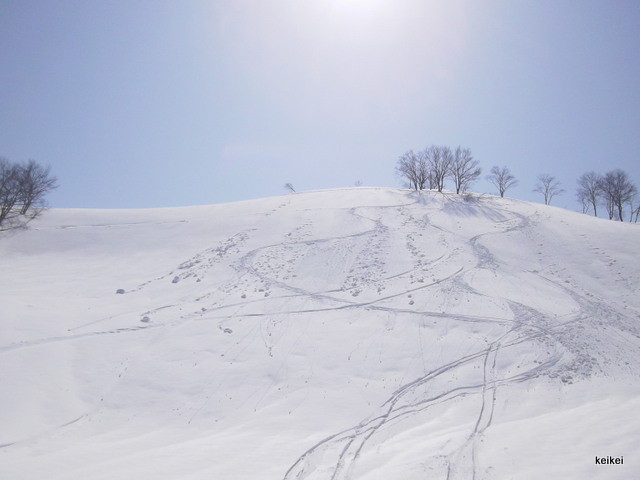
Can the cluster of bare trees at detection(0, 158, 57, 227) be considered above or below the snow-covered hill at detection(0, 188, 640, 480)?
above

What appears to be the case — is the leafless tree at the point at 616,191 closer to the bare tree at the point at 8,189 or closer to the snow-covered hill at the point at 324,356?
A: the snow-covered hill at the point at 324,356

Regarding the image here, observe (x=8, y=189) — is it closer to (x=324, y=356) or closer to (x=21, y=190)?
A: (x=21, y=190)

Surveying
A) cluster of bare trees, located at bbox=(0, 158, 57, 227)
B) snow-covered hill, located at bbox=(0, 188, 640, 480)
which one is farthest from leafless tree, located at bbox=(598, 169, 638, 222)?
cluster of bare trees, located at bbox=(0, 158, 57, 227)

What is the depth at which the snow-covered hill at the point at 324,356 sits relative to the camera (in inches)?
311

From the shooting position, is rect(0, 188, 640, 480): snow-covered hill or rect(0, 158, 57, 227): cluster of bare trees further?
rect(0, 158, 57, 227): cluster of bare trees

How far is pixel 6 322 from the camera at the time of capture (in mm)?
14445

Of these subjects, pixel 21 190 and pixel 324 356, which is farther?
pixel 21 190

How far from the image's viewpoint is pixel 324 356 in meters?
13.2

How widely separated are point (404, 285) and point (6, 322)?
1839 cm

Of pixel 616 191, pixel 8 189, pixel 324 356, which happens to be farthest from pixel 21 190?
pixel 616 191

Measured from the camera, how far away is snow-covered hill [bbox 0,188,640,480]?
25.9 ft

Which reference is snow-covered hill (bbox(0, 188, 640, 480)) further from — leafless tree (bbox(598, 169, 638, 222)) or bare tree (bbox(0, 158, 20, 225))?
leafless tree (bbox(598, 169, 638, 222))

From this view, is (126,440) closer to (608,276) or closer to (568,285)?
(568,285)

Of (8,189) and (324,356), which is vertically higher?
(8,189)
